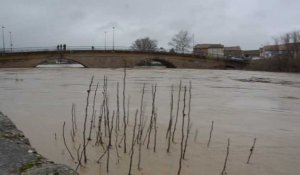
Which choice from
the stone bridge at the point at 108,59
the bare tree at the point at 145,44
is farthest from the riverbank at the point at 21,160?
the bare tree at the point at 145,44

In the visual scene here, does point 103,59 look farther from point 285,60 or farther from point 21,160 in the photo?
point 21,160

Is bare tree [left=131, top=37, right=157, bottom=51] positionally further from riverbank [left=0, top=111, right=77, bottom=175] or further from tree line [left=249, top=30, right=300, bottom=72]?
riverbank [left=0, top=111, right=77, bottom=175]

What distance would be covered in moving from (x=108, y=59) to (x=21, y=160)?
227 ft

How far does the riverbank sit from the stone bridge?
6022 cm

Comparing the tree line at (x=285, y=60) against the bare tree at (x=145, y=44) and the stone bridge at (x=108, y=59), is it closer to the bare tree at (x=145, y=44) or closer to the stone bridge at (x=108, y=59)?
the stone bridge at (x=108, y=59)

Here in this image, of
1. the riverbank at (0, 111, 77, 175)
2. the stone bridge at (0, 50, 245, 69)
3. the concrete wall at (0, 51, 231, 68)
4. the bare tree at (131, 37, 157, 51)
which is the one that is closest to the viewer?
the riverbank at (0, 111, 77, 175)

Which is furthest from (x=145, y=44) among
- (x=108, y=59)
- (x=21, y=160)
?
(x=21, y=160)

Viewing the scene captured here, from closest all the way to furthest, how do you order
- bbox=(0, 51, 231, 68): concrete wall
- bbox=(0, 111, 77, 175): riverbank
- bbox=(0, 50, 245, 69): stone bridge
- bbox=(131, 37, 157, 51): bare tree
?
bbox=(0, 111, 77, 175): riverbank, bbox=(0, 51, 231, 68): concrete wall, bbox=(0, 50, 245, 69): stone bridge, bbox=(131, 37, 157, 51): bare tree

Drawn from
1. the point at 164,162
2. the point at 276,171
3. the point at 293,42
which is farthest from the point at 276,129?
the point at 293,42

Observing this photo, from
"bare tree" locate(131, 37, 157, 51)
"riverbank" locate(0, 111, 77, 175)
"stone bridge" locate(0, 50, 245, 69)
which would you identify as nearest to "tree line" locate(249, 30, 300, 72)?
"stone bridge" locate(0, 50, 245, 69)

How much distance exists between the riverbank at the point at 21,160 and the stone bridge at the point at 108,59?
60215mm

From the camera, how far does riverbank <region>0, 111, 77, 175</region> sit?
416cm

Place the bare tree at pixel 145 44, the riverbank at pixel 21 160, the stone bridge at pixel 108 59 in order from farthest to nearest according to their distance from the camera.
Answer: the bare tree at pixel 145 44 → the stone bridge at pixel 108 59 → the riverbank at pixel 21 160

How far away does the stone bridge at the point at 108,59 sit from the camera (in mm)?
63406
